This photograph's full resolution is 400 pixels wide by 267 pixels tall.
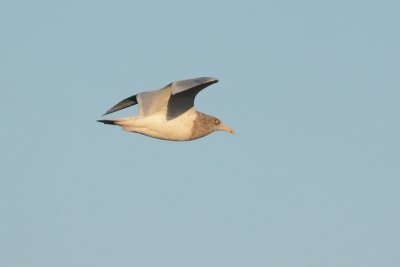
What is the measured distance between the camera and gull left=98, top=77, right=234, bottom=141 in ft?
122

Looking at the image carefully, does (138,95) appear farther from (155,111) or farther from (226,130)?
(226,130)

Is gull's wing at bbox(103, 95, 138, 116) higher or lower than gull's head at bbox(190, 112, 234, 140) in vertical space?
higher

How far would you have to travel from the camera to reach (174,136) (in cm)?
3888

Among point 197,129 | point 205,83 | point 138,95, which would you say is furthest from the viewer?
point 197,129

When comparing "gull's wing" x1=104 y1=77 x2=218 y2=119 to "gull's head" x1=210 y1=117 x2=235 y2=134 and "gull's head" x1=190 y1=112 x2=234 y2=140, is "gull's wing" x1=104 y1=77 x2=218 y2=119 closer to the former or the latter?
"gull's head" x1=190 y1=112 x2=234 y2=140

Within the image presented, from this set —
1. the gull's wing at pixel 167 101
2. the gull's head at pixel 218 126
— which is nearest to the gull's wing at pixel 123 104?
the gull's head at pixel 218 126

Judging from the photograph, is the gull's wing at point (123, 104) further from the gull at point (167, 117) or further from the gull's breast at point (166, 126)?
the gull's breast at point (166, 126)

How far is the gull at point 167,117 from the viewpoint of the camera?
37.1 meters

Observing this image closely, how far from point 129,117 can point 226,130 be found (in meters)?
5.35

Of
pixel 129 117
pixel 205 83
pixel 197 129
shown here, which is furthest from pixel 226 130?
pixel 205 83

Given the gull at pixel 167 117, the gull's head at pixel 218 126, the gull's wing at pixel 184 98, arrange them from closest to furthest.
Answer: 1. the gull's wing at pixel 184 98
2. the gull at pixel 167 117
3. the gull's head at pixel 218 126

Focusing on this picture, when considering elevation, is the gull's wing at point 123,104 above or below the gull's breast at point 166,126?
above

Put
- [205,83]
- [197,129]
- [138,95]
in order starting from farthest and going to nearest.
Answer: [197,129], [138,95], [205,83]

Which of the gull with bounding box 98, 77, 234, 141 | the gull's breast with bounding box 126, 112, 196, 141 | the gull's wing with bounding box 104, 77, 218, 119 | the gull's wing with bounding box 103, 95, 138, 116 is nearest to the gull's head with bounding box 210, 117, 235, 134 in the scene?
the gull with bounding box 98, 77, 234, 141
